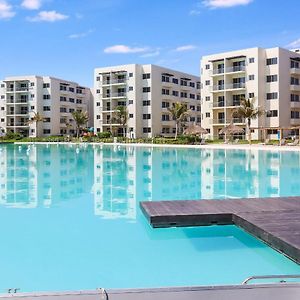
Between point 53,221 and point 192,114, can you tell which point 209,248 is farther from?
point 192,114

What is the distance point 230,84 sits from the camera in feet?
181

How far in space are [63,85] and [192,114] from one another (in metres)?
24.8

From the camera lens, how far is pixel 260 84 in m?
52.4

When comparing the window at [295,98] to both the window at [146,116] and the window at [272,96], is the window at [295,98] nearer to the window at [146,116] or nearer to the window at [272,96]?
the window at [272,96]

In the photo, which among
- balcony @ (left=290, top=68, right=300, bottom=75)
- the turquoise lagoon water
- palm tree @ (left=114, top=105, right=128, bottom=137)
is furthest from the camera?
palm tree @ (left=114, top=105, right=128, bottom=137)

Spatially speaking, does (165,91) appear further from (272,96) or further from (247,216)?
(247,216)

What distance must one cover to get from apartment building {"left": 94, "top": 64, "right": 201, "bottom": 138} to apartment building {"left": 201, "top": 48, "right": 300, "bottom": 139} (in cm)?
1182

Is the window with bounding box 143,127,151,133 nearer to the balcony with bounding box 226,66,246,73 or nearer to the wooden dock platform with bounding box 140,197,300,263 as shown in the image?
the balcony with bounding box 226,66,246,73

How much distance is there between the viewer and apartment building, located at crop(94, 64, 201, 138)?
65312 millimetres

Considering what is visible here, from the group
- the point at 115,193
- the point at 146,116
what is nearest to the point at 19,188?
the point at 115,193

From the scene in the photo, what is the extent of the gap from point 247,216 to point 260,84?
153 ft

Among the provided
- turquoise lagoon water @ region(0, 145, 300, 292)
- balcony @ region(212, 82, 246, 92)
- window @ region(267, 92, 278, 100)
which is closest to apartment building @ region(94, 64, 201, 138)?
balcony @ region(212, 82, 246, 92)

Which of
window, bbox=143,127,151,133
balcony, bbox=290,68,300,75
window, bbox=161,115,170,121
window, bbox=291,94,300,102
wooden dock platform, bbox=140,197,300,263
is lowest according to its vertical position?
wooden dock platform, bbox=140,197,300,263

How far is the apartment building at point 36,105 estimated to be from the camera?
74.9m
